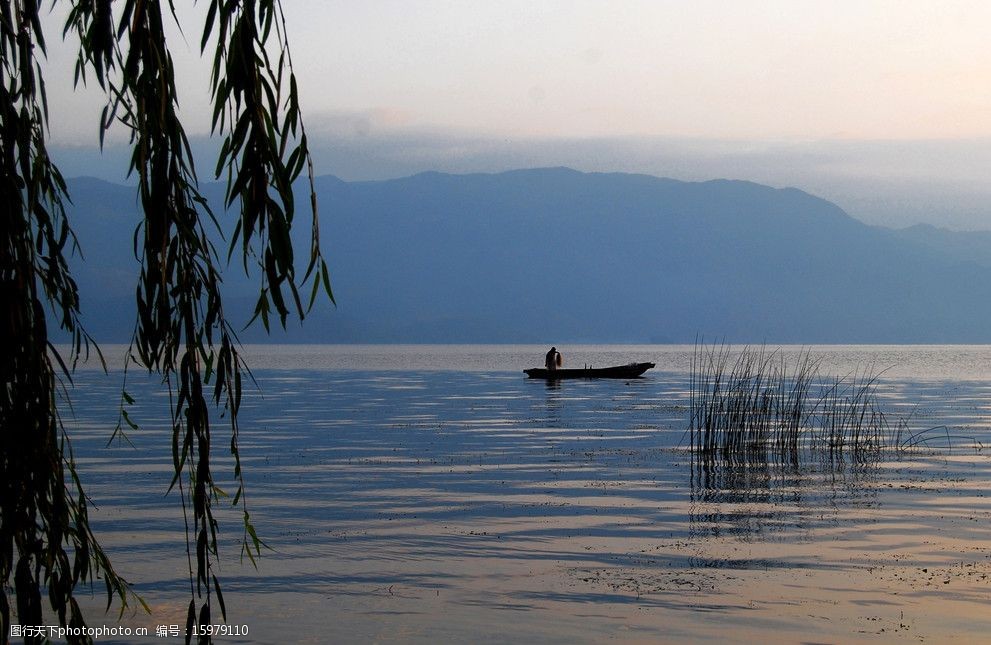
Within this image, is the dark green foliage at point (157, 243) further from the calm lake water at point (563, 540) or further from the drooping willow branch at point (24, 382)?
the calm lake water at point (563, 540)

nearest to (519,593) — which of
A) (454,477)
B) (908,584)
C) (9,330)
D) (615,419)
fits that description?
(908,584)

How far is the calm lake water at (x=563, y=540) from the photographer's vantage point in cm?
1020

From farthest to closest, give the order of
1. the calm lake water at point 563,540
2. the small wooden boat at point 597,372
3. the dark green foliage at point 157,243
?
the small wooden boat at point 597,372 < the calm lake water at point 563,540 < the dark green foliage at point 157,243

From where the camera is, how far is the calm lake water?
10195 millimetres

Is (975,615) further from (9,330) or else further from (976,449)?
(976,449)

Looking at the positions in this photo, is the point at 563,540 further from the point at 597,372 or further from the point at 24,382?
the point at 597,372

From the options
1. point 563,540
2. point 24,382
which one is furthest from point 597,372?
point 24,382

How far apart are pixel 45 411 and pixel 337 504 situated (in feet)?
43.3

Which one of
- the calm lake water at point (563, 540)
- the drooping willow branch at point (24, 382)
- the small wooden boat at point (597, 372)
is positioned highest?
the drooping willow branch at point (24, 382)

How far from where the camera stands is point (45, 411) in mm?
4312

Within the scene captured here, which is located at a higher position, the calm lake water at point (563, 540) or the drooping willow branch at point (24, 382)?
the drooping willow branch at point (24, 382)

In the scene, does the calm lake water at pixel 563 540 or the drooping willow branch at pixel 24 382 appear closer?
the drooping willow branch at pixel 24 382

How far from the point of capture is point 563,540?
14.1 meters

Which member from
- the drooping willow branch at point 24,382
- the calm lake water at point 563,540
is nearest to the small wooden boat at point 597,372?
the calm lake water at point 563,540
